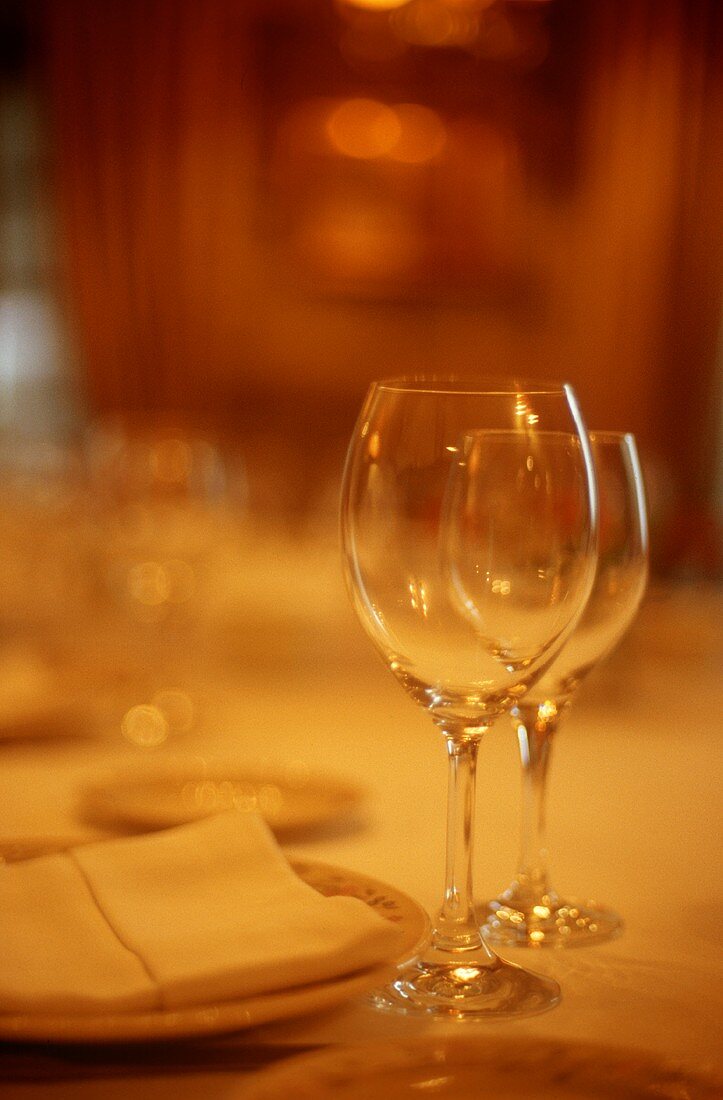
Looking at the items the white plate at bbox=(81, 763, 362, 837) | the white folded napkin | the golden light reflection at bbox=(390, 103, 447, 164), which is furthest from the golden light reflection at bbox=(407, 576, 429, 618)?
the golden light reflection at bbox=(390, 103, 447, 164)

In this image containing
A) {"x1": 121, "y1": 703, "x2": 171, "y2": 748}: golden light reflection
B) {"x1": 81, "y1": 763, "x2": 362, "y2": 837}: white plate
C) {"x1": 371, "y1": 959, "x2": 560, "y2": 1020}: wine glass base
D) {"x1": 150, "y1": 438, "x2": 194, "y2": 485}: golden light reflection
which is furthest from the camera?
{"x1": 150, "y1": 438, "x2": 194, "y2": 485}: golden light reflection

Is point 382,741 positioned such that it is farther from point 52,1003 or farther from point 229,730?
point 52,1003

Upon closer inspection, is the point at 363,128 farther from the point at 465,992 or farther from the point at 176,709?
the point at 465,992

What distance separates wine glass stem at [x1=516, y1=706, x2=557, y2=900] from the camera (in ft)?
2.50

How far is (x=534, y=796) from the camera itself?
78 centimetres

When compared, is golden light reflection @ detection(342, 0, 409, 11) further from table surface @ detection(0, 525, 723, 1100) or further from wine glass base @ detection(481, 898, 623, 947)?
wine glass base @ detection(481, 898, 623, 947)

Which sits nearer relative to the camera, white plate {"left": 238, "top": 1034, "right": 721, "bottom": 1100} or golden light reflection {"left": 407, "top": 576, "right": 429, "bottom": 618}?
white plate {"left": 238, "top": 1034, "right": 721, "bottom": 1100}

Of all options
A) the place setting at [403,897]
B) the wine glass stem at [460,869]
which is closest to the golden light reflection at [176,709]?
the place setting at [403,897]

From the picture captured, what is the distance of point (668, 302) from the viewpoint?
5.64m

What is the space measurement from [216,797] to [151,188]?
4.99 m

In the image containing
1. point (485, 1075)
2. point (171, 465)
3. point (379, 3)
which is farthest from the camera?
point (379, 3)

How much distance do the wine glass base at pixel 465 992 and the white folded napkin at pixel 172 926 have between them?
0.03 m

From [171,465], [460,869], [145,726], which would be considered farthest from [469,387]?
[171,465]

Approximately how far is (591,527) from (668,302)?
17.3ft
